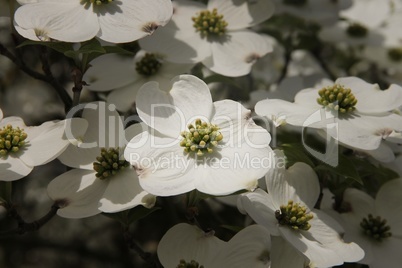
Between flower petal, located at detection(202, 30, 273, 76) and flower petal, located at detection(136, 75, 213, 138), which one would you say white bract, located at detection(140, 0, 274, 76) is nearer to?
flower petal, located at detection(202, 30, 273, 76)

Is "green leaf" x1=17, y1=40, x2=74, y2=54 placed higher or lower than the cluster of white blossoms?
higher

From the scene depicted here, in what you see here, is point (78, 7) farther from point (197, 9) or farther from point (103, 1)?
point (197, 9)

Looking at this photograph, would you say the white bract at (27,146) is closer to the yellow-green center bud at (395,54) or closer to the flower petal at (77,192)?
the flower petal at (77,192)

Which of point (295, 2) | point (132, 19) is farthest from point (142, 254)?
point (295, 2)

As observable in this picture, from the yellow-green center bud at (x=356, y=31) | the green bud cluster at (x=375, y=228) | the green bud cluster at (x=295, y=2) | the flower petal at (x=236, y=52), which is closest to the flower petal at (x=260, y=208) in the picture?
the green bud cluster at (x=375, y=228)

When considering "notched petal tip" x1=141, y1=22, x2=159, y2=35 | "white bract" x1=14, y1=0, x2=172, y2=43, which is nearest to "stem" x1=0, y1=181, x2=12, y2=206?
"white bract" x1=14, y1=0, x2=172, y2=43

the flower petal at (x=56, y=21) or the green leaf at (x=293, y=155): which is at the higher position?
the flower petal at (x=56, y=21)

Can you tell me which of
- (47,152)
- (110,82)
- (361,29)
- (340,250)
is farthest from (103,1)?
(361,29)
